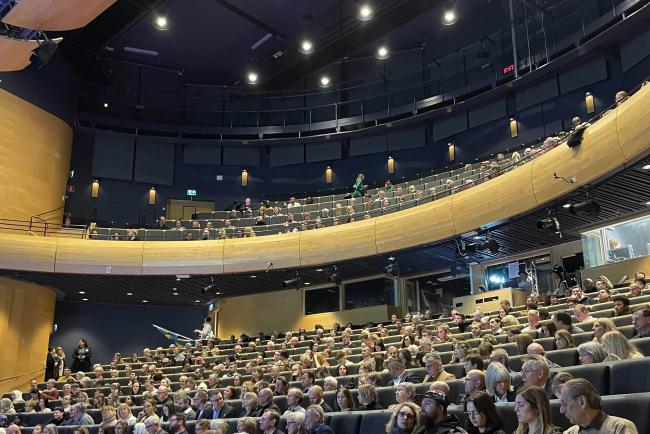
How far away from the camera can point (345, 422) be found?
14.3 feet

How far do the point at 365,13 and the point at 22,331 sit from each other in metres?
10.8

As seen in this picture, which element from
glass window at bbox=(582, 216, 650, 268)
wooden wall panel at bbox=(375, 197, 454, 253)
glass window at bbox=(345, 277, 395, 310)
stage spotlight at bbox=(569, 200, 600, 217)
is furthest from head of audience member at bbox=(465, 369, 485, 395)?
glass window at bbox=(345, 277, 395, 310)

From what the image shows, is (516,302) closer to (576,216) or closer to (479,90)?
(576,216)

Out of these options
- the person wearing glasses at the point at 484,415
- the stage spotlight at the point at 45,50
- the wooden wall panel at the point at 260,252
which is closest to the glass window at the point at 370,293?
the wooden wall panel at the point at 260,252

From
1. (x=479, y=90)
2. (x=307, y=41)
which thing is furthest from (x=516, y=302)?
(x=307, y=41)

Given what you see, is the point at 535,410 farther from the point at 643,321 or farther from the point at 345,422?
the point at 643,321

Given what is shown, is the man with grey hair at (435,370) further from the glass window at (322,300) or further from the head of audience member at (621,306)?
the glass window at (322,300)

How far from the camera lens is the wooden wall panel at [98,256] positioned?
46.0ft

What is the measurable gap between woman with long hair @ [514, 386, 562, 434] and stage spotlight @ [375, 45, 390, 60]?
15065mm

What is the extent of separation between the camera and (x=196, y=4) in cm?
1672

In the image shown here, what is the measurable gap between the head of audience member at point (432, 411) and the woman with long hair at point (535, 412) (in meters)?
0.64

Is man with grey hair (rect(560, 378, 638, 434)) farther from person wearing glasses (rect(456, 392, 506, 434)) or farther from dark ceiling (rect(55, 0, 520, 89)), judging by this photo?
dark ceiling (rect(55, 0, 520, 89))

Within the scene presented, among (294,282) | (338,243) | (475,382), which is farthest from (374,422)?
(294,282)

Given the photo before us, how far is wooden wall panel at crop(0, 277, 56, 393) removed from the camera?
46.4ft
